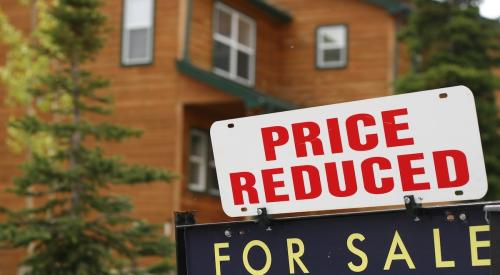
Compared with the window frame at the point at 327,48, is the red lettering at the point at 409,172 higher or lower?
lower

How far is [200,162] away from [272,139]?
1902cm

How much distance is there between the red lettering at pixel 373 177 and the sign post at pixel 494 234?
437 millimetres

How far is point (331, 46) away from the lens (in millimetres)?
24609

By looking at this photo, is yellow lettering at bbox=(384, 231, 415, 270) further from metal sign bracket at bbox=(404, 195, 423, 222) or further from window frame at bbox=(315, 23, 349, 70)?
window frame at bbox=(315, 23, 349, 70)

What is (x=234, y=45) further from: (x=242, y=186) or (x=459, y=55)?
(x=242, y=186)

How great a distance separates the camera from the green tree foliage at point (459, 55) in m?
18.5

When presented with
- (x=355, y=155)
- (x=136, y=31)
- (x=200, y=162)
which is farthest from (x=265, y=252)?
(x=136, y=31)

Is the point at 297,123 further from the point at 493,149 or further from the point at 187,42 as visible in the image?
the point at 187,42

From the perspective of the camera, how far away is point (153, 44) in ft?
71.1

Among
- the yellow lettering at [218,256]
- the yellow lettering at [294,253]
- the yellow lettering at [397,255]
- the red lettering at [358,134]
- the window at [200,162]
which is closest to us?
the yellow lettering at [397,255]

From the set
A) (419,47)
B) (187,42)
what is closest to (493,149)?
(419,47)

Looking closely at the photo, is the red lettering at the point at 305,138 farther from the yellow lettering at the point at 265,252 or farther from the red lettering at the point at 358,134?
the yellow lettering at the point at 265,252

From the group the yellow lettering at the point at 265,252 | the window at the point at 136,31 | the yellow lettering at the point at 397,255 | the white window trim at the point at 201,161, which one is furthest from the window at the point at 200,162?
the yellow lettering at the point at 397,255

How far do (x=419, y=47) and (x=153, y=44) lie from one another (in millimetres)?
6152
